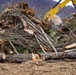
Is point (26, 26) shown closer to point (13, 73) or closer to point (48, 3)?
point (13, 73)

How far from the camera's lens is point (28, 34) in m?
11.4

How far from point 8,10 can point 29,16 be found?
792mm

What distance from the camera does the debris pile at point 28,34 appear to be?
35.2ft

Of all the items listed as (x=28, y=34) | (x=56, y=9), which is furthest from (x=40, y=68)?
(x=56, y=9)

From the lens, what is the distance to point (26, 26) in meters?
11.7

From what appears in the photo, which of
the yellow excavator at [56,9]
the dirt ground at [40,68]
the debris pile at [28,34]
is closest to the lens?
the dirt ground at [40,68]

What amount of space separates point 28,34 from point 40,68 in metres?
3.11

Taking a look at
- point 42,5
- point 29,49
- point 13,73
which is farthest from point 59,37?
point 42,5

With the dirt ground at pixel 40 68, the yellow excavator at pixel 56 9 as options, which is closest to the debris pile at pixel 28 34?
the yellow excavator at pixel 56 9

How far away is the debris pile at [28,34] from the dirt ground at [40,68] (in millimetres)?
1231

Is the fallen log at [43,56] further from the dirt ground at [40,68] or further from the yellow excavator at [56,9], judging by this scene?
the yellow excavator at [56,9]

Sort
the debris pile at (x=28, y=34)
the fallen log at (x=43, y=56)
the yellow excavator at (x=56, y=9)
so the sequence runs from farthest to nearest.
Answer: the yellow excavator at (x=56, y=9) < the debris pile at (x=28, y=34) < the fallen log at (x=43, y=56)

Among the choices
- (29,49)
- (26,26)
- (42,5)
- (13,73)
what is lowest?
(13,73)

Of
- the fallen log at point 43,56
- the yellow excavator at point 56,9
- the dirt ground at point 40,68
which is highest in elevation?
the yellow excavator at point 56,9
